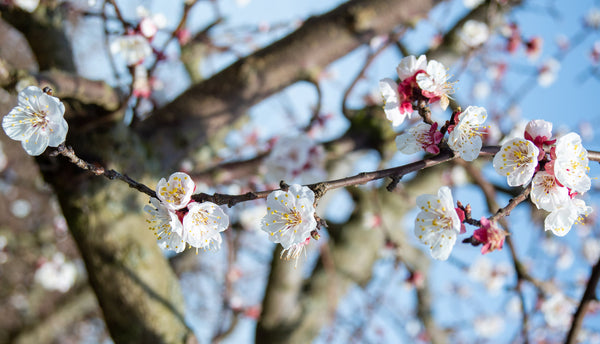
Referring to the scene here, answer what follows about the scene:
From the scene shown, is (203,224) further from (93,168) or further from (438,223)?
(438,223)

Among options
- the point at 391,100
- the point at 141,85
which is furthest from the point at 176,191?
the point at 141,85

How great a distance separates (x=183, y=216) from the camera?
0.81m

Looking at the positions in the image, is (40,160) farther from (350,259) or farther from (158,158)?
(350,259)

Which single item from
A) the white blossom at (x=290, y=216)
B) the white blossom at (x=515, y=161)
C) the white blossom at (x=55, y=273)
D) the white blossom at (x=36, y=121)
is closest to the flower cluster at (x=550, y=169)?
the white blossom at (x=515, y=161)

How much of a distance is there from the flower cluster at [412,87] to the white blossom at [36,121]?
72cm

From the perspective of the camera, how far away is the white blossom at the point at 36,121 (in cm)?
78

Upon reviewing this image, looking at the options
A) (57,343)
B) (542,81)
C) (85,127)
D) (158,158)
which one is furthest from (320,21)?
(57,343)

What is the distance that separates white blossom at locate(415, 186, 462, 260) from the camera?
2.81ft

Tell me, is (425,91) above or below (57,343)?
above

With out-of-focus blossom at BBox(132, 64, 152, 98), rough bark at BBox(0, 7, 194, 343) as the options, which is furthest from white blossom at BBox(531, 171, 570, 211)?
out-of-focus blossom at BBox(132, 64, 152, 98)

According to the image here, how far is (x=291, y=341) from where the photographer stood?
238 cm

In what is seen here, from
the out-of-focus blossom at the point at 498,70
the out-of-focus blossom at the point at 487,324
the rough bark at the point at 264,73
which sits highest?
the rough bark at the point at 264,73

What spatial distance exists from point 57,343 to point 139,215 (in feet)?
24.3

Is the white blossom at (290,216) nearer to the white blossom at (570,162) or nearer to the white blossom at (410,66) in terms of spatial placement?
the white blossom at (410,66)
